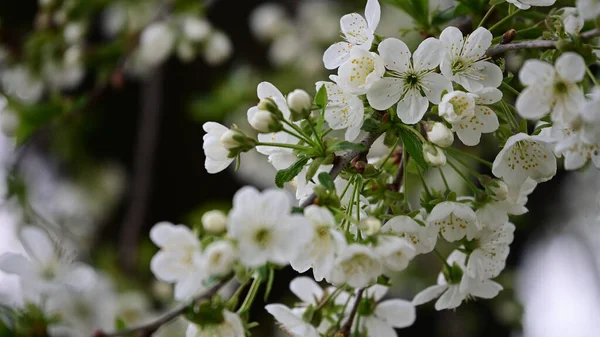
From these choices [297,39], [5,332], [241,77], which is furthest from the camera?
[297,39]

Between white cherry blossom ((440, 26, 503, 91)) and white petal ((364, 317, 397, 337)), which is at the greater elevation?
white cherry blossom ((440, 26, 503, 91))

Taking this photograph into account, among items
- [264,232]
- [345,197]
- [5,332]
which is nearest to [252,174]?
[5,332]

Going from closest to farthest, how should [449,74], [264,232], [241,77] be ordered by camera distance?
[264,232]
[449,74]
[241,77]

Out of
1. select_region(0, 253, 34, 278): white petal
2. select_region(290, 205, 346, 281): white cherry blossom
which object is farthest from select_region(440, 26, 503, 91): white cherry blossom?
select_region(0, 253, 34, 278): white petal

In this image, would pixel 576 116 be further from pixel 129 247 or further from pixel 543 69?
pixel 129 247

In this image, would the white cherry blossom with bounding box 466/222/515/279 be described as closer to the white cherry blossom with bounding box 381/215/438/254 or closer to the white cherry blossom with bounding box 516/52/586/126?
the white cherry blossom with bounding box 381/215/438/254

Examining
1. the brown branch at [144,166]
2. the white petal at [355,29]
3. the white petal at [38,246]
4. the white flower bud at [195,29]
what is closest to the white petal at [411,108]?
the white petal at [355,29]

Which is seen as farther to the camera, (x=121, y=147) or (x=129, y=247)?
(x=121, y=147)
